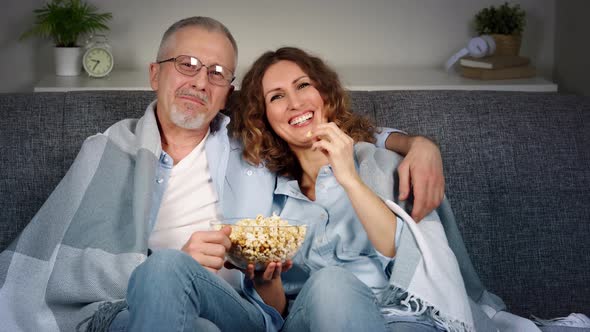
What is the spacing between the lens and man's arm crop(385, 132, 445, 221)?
198 cm

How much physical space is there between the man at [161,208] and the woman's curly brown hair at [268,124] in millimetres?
53

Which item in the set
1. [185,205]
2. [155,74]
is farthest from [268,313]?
[155,74]

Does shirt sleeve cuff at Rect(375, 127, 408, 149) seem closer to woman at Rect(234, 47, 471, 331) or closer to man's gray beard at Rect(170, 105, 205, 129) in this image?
woman at Rect(234, 47, 471, 331)

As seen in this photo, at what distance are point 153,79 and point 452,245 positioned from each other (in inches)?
39.8

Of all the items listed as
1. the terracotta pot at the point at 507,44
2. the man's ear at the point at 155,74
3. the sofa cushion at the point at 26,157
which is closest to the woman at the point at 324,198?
the man's ear at the point at 155,74

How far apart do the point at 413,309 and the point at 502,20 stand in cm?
238

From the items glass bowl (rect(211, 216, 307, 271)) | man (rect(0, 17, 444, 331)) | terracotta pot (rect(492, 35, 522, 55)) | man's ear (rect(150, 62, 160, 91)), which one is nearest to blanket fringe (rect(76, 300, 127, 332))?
man (rect(0, 17, 444, 331))

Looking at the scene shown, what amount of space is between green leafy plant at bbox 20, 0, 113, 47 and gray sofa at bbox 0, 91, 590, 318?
1.34m

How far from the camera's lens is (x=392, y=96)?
2549 millimetres

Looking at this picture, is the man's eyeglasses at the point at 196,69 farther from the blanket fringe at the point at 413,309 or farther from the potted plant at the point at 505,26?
the potted plant at the point at 505,26

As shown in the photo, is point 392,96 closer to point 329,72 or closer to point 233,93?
point 329,72

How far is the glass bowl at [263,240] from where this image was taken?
1.78m

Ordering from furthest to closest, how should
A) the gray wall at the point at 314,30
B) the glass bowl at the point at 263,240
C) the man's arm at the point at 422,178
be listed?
the gray wall at the point at 314,30
the man's arm at the point at 422,178
the glass bowl at the point at 263,240

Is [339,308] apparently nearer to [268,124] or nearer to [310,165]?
[310,165]
